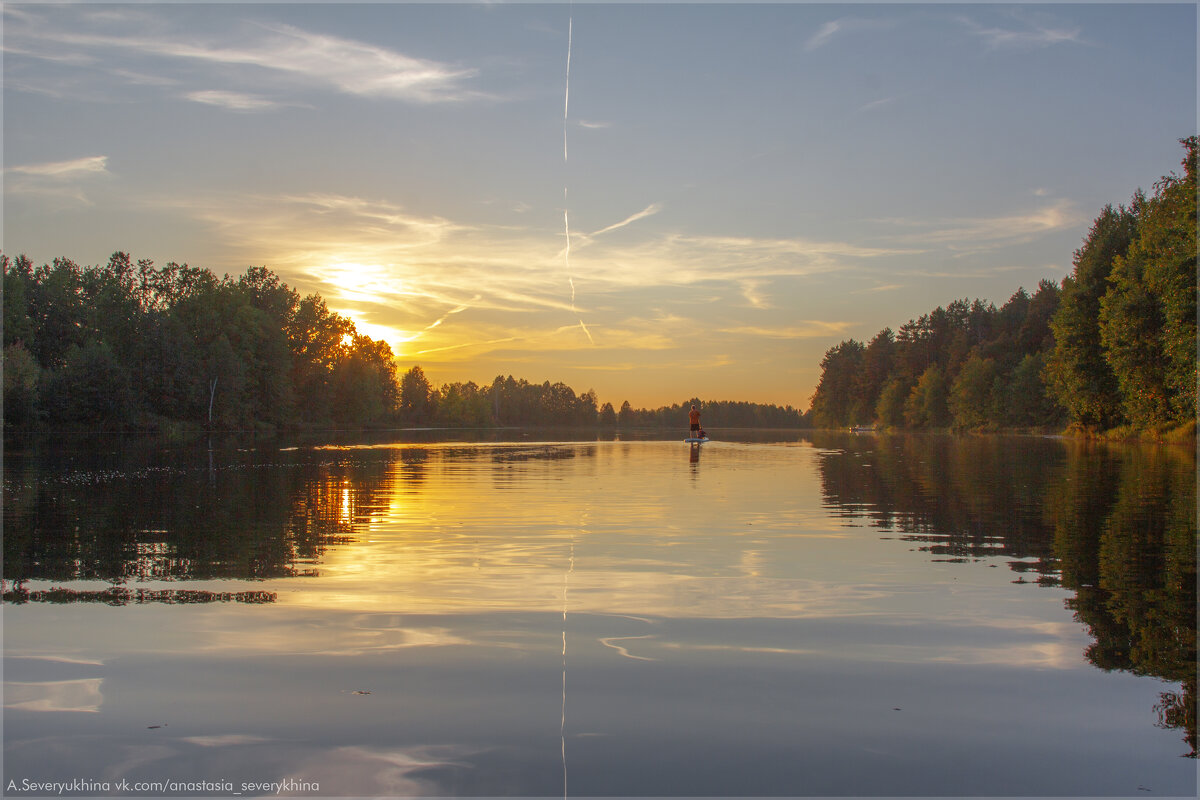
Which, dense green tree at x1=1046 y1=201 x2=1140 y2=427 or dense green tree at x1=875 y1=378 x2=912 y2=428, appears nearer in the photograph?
dense green tree at x1=1046 y1=201 x2=1140 y2=427

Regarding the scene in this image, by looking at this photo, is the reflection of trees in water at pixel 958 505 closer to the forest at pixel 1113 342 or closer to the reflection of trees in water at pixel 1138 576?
the reflection of trees in water at pixel 1138 576

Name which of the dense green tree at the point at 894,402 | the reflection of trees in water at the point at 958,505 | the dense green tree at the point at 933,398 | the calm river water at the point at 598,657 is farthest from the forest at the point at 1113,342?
the calm river water at the point at 598,657

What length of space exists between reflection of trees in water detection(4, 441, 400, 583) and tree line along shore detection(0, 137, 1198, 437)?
41035mm

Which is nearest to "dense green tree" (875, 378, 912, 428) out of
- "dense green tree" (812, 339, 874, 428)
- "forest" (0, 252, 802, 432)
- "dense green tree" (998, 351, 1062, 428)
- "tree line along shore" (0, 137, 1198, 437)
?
"tree line along shore" (0, 137, 1198, 437)

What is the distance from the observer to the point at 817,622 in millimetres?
7887

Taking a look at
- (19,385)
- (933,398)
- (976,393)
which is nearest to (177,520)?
(19,385)

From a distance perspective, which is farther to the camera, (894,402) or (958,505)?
(894,402)

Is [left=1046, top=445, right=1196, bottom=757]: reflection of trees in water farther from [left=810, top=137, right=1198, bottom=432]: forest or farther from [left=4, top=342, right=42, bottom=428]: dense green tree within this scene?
[left=4, top=342, right=42, bottom=428]: dense green tree

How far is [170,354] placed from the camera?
8869 cm

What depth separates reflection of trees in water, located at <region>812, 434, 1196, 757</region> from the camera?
7.02m

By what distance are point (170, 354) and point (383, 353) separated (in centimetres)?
8444

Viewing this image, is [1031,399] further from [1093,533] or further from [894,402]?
[1093,533]

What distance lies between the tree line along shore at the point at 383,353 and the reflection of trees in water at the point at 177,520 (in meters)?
41.0

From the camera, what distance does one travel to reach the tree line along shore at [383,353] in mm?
49125
